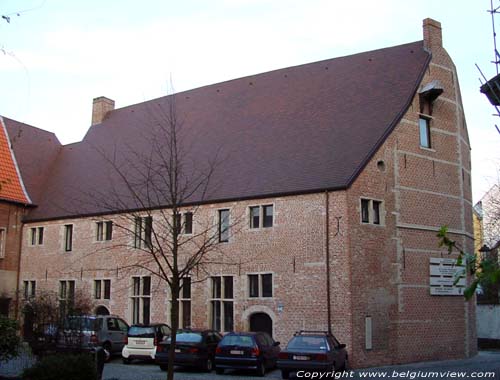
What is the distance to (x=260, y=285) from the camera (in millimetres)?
22609

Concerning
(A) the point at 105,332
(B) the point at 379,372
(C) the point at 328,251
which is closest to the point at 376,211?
(C) the point at 328,251

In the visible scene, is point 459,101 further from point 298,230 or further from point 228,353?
point 228,353

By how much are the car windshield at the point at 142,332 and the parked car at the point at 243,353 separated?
330 centimetres

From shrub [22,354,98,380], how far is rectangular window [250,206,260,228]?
11.6 meters

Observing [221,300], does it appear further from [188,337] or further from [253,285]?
[188,337]

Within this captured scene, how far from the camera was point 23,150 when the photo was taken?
3353 centimetres

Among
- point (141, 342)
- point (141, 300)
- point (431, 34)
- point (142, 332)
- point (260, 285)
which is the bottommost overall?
point (141, 342)

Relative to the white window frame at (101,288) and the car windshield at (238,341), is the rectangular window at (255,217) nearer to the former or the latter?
the car windshield at (238,341)

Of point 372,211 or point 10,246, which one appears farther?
point 10,246

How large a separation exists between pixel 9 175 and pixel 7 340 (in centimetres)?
1978

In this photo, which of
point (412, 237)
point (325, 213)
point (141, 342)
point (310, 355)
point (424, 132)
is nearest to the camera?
point (310, 355)

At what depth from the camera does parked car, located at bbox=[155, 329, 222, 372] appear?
734 inches

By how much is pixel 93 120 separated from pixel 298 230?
706 inches

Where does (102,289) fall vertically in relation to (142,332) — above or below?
above
